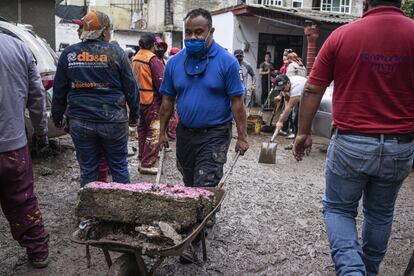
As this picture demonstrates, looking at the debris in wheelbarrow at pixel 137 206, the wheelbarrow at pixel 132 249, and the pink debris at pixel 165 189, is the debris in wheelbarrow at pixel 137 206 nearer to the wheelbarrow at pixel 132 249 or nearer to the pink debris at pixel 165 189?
the pink debris at pixel 165 189

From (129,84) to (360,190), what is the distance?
7.78 feet

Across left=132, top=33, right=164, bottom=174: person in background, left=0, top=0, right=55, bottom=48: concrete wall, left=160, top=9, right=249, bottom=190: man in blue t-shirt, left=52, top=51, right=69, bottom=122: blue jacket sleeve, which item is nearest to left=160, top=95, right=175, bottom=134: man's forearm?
left=160, top=9, right=249, bottom=190: man in blue t-shirt

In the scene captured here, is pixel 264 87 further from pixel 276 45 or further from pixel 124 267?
pixel 124 267

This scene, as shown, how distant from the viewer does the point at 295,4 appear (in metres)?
25.3

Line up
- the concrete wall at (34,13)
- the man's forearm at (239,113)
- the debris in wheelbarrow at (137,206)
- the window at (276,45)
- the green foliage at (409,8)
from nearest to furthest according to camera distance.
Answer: the debris in wheelbarrow at (137,206) < the man's forearm at (239,113) < the concrete wall at (34,13) < the green foliage at (409,8) < the window at (276,45)

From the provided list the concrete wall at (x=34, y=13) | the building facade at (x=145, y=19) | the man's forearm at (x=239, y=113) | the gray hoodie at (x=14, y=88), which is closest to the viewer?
the gray hoodie at (x=14, y=88)

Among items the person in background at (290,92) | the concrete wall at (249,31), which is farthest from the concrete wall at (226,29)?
the person in background at (290,92)

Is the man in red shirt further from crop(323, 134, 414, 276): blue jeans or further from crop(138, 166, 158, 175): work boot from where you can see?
crop(138, 166, 158, 175): work boot

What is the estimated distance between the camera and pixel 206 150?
4020mm

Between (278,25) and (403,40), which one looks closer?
(403,40)

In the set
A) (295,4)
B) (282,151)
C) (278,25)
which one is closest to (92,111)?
(282,151)

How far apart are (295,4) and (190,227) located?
24095 millimetres

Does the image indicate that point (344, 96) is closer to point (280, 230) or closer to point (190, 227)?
point (190, 227)

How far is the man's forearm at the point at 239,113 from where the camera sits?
13.0 ft
